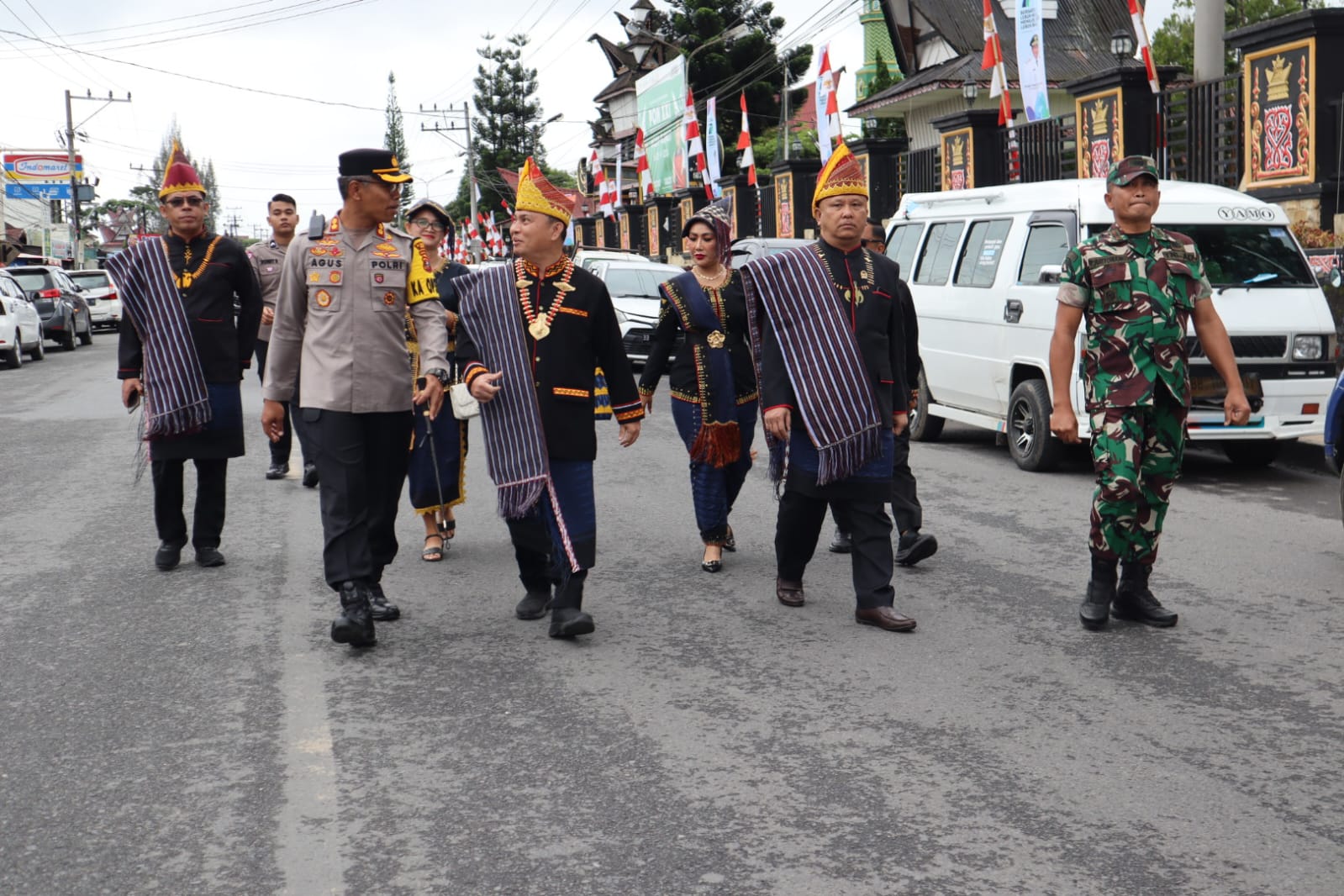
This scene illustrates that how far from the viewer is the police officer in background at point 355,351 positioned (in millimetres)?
6031

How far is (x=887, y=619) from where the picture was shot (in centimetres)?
628

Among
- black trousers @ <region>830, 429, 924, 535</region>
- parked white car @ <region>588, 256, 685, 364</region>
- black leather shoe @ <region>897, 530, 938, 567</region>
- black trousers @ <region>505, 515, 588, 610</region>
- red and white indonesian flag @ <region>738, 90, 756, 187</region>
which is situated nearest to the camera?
black trousers @ <region>505, 515, 588, 610</region>

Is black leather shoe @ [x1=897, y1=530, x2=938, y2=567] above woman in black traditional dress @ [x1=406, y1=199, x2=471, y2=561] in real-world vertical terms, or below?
below

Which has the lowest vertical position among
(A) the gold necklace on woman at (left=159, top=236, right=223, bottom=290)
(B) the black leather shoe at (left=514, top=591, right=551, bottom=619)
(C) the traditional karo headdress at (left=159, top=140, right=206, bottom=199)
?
(B) the black leather shoe at (left=514, top=591, right=551, bottom=619)

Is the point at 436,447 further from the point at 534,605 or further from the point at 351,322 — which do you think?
the point at 351,322

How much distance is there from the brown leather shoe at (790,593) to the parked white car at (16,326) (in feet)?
69.3

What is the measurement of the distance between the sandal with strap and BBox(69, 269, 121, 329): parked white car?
32.4m

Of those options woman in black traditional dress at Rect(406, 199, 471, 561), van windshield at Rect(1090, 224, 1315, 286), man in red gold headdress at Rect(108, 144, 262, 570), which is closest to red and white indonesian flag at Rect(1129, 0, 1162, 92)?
van windshield at Rect(1090, 224, 1315, 286)

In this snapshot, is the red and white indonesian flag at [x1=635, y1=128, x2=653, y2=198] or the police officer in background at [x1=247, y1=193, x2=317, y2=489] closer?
the police officer in background at [x1=247, y1=193, x2=317, y2=489]

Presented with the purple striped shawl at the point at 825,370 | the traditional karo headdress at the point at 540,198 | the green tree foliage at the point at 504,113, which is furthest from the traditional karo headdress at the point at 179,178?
the green tree foliage at the point at 504,113

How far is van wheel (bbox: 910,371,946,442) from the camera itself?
1297 centimetres

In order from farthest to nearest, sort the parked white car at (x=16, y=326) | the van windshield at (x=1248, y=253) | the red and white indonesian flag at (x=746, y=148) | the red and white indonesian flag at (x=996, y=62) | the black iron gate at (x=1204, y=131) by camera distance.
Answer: the red and white indonesian flag at (x=746, y=148)
the parked white car at (x=16, y=326)
the red and white indonesian flag at (x=996, y=62)
the black iron gate at (x=1204, y=131)
the van windshield at (x=1248, y=253)

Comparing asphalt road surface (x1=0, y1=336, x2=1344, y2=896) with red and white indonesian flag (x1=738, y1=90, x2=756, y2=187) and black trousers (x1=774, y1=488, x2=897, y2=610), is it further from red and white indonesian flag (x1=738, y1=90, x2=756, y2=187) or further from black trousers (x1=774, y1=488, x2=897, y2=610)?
red and white indonesian flag (x1=738, y1=90, x2=756, y2=187)

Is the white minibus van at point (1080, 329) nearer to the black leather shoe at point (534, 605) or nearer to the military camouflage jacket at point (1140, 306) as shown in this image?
the military camouflage jacket at point (1140, 306)
